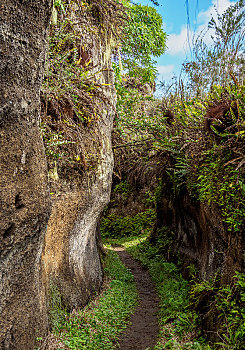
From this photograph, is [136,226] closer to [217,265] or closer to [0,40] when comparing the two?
[217,265]

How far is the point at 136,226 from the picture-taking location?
1939cm

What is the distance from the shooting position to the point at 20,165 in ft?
11.4

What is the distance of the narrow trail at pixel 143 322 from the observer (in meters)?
5.80

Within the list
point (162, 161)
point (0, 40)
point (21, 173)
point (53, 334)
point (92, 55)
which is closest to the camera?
point (0, 40)

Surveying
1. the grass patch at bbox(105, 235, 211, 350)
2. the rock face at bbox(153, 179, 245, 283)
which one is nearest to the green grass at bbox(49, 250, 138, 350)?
the grass patch at bbox(105, 235, 211, 350)

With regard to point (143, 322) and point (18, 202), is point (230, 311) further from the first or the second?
point (18, 202)

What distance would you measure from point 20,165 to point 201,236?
596 centimetres

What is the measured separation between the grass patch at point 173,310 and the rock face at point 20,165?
8.66ft

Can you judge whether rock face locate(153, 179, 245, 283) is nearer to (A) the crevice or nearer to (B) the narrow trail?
(B) the narrow trail

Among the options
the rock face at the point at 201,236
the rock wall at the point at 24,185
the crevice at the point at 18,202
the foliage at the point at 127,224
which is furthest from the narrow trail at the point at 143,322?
the foliage at the point at 127,224

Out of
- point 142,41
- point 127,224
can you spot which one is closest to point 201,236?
point 142,41

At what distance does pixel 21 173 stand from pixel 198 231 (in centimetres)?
612

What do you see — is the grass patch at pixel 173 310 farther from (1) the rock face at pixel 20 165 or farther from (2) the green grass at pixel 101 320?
(1) the rock face at pixel 20 165

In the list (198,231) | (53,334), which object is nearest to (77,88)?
(53,334)
